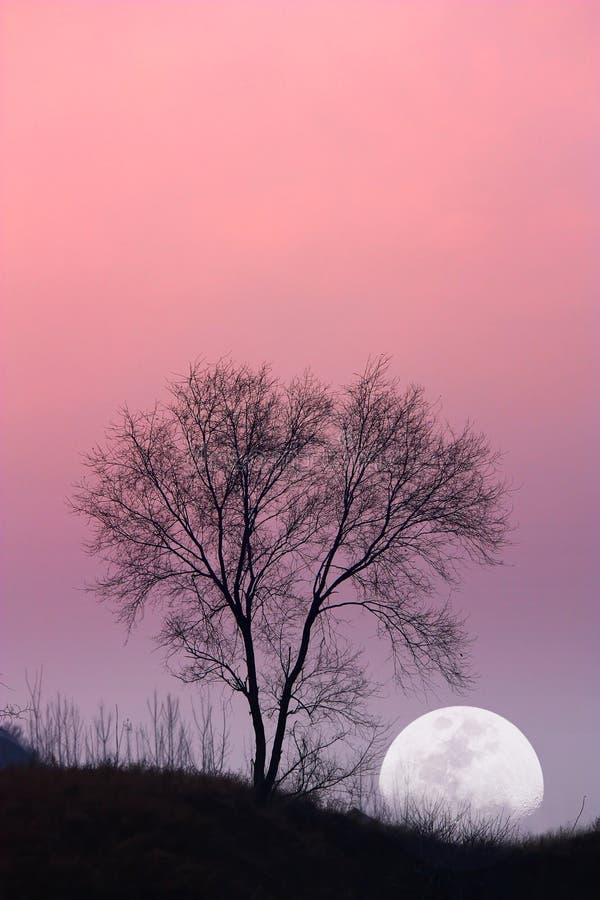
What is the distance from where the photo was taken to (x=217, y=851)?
71.7 feet

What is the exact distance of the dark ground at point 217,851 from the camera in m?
19.6

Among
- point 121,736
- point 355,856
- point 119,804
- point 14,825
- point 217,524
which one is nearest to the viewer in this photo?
point 14,825

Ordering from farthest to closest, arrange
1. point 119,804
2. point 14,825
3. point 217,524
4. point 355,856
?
point 217,524 → point 355,856 → point 119,804 → point 14,825

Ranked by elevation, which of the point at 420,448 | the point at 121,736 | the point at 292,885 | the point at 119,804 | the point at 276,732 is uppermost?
the point at 420,448

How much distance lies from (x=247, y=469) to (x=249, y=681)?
543 centimetres

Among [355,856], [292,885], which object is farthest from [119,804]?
[355,856]

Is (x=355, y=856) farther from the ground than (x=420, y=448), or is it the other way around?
(x=420, y=448)

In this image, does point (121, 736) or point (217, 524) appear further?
point (121, 736)

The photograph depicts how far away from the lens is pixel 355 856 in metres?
25.0

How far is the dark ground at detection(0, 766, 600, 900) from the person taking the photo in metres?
19.6

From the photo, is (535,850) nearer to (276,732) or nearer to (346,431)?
(276,732)

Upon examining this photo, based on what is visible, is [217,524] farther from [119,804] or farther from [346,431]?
[119,804]

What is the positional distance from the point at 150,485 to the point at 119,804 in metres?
8.31

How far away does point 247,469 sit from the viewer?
27156 millimetres
